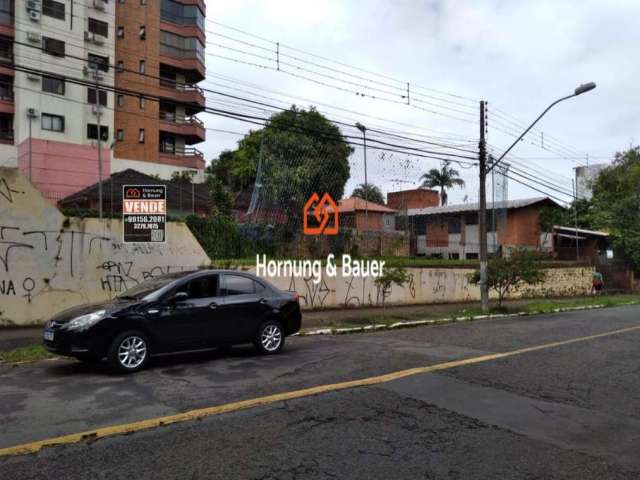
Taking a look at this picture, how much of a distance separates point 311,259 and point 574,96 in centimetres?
978

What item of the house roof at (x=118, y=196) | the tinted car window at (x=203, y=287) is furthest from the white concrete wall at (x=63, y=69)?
the tinted car window at (x=203, y=287)

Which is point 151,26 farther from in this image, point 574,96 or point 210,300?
point 210,300

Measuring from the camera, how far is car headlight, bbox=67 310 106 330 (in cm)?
727

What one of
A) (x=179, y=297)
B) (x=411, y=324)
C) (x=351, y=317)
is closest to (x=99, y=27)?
(x=351, y=317)

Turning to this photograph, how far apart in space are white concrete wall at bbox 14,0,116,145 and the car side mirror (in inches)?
1215

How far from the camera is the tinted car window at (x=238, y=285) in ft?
29.2

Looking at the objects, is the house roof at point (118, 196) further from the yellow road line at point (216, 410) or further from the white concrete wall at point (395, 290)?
the yellow road line at point (216, 410)

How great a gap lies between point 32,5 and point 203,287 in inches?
1375

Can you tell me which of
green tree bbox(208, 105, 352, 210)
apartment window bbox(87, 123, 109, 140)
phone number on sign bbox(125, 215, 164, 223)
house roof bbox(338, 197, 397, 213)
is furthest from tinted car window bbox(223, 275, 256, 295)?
apartment window bbox(87, 123, 109, 140)

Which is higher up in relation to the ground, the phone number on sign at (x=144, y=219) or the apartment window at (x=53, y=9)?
the apartment window at (x=53, y=9)

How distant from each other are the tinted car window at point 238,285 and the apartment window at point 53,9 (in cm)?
3522

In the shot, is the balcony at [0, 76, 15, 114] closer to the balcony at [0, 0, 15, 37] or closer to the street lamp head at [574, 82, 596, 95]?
the balcony at [0, 0, 15, 37]

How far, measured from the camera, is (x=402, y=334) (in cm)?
1265

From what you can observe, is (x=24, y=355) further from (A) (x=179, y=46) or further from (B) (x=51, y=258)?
(A) (x=179, y=46)
